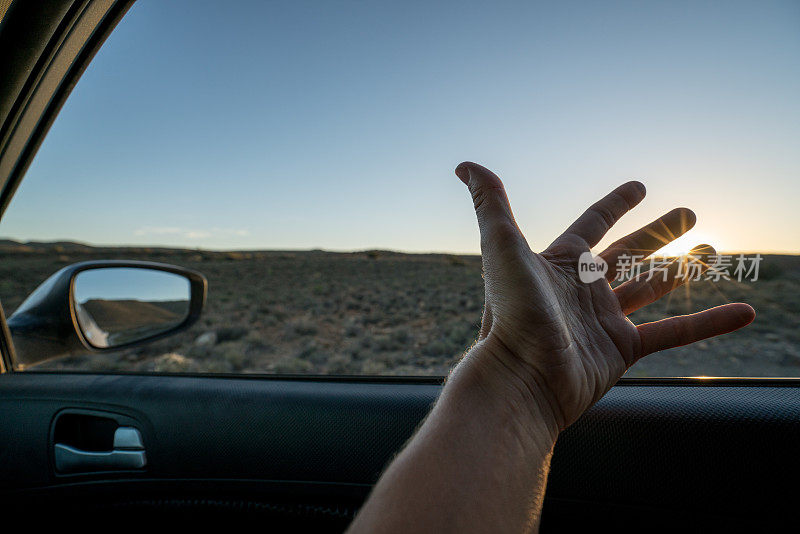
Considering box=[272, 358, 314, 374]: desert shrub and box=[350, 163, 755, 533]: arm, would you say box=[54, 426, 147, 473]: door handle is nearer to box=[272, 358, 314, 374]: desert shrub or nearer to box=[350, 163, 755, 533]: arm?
box=[350, 163, 755, 533]: arm

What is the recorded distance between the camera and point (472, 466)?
3.18ft

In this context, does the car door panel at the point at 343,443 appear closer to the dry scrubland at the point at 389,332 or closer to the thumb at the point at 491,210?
the dry scrubland at the point at 389,332

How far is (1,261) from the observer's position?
102 feet

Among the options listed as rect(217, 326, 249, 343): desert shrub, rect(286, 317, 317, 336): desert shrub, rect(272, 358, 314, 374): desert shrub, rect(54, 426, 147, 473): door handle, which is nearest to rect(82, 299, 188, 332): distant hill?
rect(54, 426, 147, 473): door handle

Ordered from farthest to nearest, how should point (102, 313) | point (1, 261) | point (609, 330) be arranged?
point (1, 261)
point (102, 313)
point (609, 330)

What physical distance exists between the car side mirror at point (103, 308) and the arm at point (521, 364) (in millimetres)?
2175

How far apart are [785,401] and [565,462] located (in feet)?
2.74

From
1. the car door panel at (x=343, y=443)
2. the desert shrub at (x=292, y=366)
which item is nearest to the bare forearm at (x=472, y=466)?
the car door panel at (x=343, y=443)

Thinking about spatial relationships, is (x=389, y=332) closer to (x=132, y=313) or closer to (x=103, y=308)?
(x=132, y=313)

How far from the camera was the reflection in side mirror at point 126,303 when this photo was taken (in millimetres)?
2662

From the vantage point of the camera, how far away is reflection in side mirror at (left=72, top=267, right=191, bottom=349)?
266 centimetres

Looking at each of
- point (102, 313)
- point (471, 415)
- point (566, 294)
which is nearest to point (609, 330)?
point (566, 294)

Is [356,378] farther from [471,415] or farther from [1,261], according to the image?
[1,261]

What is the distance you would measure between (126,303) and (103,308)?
12.2 inches
